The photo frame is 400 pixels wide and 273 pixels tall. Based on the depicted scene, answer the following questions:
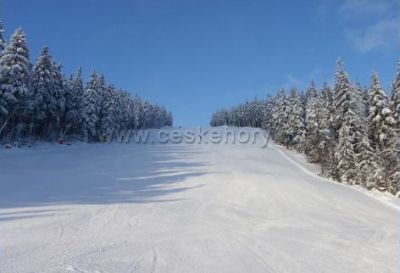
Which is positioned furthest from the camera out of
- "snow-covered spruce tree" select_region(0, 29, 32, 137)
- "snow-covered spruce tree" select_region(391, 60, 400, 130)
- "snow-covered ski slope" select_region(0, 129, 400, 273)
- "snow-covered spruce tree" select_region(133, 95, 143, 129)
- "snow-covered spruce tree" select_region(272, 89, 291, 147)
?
"snow-covered spruce tree" select_region(133, 95, 143, 129)

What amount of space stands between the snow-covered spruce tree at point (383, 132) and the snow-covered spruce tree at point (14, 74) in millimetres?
A: 37990

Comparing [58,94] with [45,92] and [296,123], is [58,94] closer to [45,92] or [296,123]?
[45,92]

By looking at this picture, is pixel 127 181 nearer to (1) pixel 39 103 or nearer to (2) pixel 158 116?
(1) pixel 39 103

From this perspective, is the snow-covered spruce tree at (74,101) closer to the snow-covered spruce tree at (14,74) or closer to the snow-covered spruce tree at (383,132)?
the snow-covered spruce tree at (14,74)

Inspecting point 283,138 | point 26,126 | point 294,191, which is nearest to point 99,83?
point 26,126

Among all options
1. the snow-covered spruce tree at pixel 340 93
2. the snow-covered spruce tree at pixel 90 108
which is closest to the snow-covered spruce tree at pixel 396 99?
the snow-covered spruce tree at pixel 340 93

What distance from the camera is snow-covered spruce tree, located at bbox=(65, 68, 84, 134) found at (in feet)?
196

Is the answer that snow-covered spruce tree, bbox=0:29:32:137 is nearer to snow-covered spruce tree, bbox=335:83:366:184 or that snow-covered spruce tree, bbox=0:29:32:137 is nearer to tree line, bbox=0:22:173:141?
tree line, bbox=0:22:173:141

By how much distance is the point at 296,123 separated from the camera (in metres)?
66.9

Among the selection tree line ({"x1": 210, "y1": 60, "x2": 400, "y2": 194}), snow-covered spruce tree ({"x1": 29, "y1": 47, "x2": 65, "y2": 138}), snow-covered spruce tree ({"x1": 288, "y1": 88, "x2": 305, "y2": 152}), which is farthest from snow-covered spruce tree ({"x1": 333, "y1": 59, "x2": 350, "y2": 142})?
snow-covered spruce tree ({"x1": 29, "y1": 47, "x2": 65, "y2": 138})

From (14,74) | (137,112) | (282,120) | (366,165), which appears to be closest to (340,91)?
(366,165)

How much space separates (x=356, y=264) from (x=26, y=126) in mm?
51707

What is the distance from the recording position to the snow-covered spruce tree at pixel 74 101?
2356 inches

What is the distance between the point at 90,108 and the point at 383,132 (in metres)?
42.3
